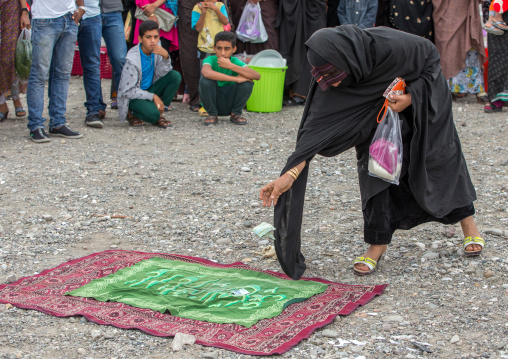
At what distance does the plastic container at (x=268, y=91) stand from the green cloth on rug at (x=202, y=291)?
15.1 feet

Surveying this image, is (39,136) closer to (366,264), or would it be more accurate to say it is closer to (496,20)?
(366,264)

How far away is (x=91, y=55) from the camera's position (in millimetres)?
7043

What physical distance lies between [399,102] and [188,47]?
5.15m

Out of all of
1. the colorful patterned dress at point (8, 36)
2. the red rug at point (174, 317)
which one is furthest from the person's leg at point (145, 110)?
the red rug at point (174, 317)

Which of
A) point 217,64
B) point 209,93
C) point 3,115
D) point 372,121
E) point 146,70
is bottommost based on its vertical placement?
point 3,115

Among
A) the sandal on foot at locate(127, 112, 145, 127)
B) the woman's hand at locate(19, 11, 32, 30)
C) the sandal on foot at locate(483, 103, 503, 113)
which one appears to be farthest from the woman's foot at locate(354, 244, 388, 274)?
the sandal on foot at locate(483, 103, 503, 113)

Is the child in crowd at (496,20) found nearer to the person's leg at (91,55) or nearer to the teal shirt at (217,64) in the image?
the teal shirt at (217,64)

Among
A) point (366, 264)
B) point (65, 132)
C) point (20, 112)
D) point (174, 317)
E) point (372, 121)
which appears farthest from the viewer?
point (20, 112)

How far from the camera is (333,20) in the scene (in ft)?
28.7

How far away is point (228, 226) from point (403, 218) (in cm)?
131

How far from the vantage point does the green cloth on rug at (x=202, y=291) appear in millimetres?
3162

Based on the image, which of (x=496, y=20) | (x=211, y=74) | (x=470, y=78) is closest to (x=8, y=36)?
(x=211, y=74)

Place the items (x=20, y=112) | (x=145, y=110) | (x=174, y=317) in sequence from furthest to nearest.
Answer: (x=20, y=112) → (x=145, y=110) → (x=174, y=317)

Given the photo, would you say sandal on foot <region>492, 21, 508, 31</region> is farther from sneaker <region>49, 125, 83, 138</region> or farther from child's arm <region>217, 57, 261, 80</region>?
sneaker <region>49, 125, 83, 138</region>
